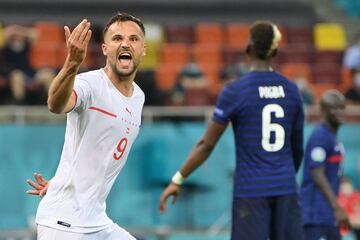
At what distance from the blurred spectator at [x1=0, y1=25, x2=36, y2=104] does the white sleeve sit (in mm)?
9518

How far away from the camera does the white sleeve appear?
20.9 ft

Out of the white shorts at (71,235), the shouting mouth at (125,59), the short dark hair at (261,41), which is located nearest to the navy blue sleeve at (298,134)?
the short dark hair at (261,41)

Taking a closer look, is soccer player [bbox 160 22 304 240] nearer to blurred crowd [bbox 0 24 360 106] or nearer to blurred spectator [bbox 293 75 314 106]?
blurred crowd [bbox 0 24 360 106]

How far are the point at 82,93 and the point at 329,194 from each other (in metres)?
3.90

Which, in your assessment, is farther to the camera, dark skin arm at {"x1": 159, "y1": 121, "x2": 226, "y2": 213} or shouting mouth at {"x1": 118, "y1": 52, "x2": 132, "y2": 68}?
dark skin arm at {"x1": 159, "y1": 121, "x2": 226, "y2": 213}

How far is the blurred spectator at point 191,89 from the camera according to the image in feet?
55.3

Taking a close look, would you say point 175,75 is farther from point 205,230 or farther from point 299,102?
point 299,102

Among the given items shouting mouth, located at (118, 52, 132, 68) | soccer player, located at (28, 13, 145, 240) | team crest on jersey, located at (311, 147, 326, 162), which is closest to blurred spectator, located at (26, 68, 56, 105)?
team crest on jersey, located at (311, 147, 326, 162)

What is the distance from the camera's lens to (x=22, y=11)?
2448cm

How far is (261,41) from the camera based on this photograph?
8.46 meters

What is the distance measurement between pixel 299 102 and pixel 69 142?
2430 mm

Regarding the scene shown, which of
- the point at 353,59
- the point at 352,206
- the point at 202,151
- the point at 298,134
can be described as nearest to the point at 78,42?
the point at 202,151

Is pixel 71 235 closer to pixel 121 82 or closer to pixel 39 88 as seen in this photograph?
pixel 121 82

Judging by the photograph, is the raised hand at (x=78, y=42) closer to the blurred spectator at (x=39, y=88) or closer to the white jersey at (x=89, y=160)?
the white jersey at (x=89, y=160)
